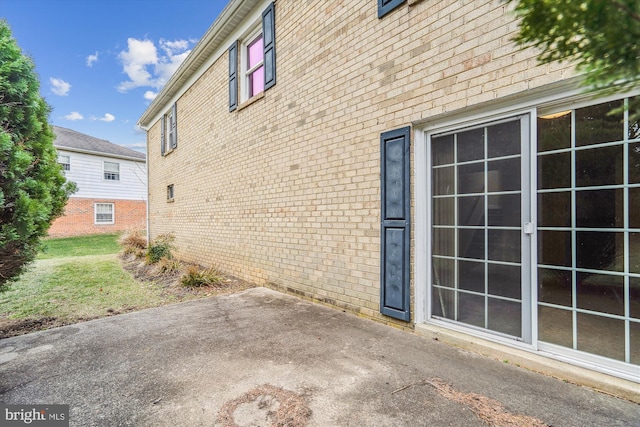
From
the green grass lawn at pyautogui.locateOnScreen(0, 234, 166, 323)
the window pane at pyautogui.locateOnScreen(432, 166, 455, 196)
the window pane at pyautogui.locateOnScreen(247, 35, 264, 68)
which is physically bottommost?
the green grass lawn at pyautogui.locateOnScreen(0, 234, 166, 323)

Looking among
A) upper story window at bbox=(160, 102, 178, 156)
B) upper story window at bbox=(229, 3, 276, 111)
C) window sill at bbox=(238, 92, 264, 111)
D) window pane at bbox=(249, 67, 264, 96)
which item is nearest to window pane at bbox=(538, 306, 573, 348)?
upper story window at bbox=(229, 3, 276, 111)

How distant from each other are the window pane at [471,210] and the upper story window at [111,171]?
68.4 feet

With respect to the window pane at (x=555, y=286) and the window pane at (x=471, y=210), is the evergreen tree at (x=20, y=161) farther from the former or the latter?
the window pane at (x=555, y=286)

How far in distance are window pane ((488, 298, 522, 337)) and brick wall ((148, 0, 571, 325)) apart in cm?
124

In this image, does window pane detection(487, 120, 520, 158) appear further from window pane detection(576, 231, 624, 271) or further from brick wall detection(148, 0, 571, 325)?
window pane detection(576, 231, 624, 271)

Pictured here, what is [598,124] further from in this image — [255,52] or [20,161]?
[255,52]

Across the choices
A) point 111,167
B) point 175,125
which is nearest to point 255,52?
point 175,125

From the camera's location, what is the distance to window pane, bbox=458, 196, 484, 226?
2.86 meters

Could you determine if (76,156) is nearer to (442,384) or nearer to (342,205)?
(342,205)

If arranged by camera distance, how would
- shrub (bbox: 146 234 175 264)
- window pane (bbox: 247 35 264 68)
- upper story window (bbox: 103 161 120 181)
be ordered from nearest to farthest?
window pane (bbox: 247 35 264 68)
shrub (bbox: 146 234 175 264)
upper story window (bbox: 103 161 120 181)

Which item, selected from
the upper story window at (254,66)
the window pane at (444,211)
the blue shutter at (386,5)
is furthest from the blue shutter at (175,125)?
the window pane at (444,211)

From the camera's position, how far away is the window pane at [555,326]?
240 centimetres

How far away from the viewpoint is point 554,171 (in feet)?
8.05

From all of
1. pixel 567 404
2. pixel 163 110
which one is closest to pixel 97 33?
pixel 163 110
